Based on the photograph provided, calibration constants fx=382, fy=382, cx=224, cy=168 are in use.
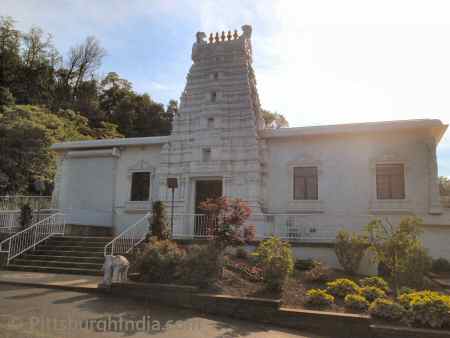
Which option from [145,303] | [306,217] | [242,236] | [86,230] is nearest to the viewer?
[145,303]

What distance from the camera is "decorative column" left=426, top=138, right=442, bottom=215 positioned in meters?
12.2

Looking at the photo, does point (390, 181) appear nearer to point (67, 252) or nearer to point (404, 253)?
point (404, 253)

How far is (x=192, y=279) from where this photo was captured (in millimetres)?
8125

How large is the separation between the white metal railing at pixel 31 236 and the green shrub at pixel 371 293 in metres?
10.4

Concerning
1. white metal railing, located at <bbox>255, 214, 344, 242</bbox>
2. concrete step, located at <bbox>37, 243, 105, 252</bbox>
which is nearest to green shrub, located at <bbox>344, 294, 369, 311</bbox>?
white metal railing, located at <bbox>255, 214, 344, 242</bbox>

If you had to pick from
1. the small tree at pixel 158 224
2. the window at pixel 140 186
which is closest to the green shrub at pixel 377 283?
the small tree at pixel 158 224

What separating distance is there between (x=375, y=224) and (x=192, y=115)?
343 inches

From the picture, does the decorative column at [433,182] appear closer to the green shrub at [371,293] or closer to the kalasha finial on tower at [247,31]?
the green shrub at [371,293]

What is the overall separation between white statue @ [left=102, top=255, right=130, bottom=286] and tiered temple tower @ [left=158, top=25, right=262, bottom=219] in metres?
5.69

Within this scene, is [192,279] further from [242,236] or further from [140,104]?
[140,104]

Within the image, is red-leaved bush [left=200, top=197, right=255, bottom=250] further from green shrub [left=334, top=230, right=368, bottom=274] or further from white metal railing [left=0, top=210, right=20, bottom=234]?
white metal railing [left=0, top=210, right=20, bottom=234]

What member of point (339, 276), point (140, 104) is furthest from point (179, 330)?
point (140, 104)

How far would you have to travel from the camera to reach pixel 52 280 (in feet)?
31.7

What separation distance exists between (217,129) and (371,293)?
29.1ft
